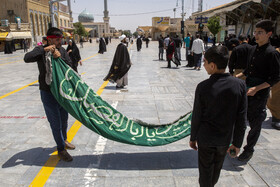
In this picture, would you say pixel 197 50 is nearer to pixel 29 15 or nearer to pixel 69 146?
pixel 69 146

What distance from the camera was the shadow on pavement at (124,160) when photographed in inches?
140

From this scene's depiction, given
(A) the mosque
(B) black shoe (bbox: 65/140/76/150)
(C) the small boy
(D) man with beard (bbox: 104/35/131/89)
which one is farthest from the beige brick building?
(A) the mosque

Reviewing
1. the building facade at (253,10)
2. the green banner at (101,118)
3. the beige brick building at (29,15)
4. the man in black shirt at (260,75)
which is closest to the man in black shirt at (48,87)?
the green banner at (101,118)

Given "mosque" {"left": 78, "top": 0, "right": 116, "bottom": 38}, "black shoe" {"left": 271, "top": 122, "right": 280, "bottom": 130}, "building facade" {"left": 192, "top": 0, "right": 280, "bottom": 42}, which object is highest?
"mosque" {"left": 78, "top": 0, "right": 116, "bottom": 38}

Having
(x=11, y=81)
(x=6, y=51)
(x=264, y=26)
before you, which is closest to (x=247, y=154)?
(x=264, y=26)

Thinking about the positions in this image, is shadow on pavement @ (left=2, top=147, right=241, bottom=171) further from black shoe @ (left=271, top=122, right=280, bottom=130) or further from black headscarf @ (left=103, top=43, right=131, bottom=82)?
black headscarf @ (left=103, top=43, right=131, bottom=82)

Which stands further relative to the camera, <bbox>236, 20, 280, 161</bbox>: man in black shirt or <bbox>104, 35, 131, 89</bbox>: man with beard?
<bbox>104, 35, 131, 89</bbox>: man with beard

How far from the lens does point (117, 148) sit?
4.12 meters

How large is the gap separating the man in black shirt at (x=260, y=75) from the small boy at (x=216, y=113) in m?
1.20

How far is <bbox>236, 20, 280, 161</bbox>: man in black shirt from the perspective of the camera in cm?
335

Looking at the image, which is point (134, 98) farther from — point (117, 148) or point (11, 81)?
point (11, 81)

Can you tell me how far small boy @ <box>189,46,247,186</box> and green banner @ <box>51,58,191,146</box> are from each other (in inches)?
47.0

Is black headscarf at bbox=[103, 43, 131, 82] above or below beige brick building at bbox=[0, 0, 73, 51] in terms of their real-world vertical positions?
below

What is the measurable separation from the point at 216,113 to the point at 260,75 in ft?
5.67
